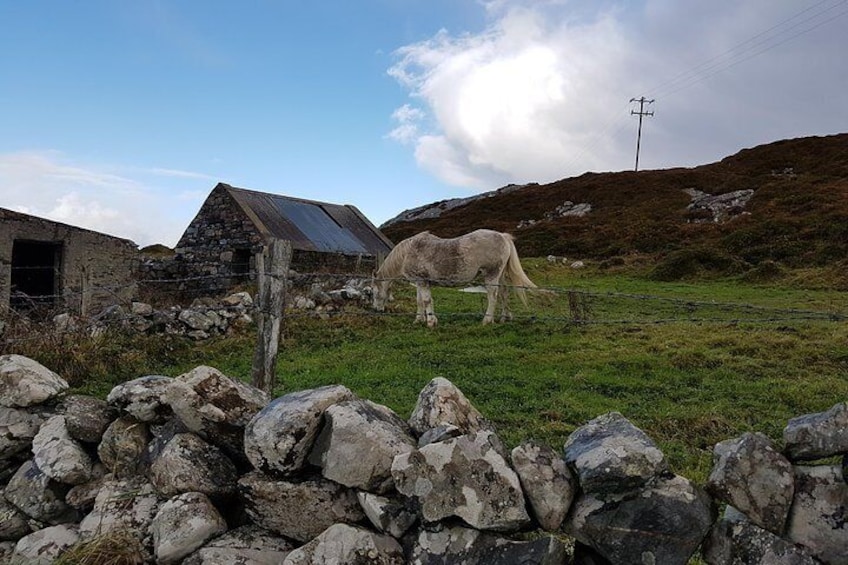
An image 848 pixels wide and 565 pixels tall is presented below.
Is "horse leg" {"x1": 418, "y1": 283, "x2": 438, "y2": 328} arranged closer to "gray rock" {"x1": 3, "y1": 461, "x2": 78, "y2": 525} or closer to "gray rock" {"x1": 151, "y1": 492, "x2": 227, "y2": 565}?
"gray rock" {"x1": 3, "y1": 461, "x2": 78, "y2": 525}

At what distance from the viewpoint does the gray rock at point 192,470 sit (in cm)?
381

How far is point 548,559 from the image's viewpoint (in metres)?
3.00

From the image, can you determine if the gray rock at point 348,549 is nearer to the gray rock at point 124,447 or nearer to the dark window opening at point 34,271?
the gray rock at point 124,447

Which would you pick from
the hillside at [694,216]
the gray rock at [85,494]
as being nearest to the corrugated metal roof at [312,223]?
the hillside at [694,216]

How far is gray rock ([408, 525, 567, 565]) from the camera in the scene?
9.89ft

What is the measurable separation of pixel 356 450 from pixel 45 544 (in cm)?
230

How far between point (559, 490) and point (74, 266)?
1504 cm

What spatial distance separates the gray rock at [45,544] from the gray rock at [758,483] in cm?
396

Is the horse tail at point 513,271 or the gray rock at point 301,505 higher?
the horse tail at point 513,271

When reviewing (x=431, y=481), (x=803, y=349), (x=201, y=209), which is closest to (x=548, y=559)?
(x=431, y=481)

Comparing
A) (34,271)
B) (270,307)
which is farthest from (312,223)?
(270,307)

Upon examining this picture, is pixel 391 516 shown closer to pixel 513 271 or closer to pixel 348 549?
pixel 348 549

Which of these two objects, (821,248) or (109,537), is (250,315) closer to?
(109,537)

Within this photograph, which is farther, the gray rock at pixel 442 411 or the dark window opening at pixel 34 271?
the dark window opening at pixel 34 271
